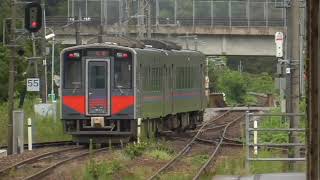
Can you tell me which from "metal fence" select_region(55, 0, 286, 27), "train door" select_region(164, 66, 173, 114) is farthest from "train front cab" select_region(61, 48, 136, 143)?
"metal fence" select_region(55, 0, 286, 27)

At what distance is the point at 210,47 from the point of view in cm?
5569

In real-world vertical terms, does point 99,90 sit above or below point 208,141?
above

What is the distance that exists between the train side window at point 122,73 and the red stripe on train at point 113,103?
348 millimetres

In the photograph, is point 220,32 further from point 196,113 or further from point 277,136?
point 277,136

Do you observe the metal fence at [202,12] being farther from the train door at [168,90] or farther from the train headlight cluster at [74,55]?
the train headlight cluster at [74,55]

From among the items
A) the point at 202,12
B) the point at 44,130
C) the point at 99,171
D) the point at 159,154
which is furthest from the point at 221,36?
the point at 99,171

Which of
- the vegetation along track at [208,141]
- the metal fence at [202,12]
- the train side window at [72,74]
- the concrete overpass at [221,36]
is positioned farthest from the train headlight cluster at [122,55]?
the metal fence at [202,12]

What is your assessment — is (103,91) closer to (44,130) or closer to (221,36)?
(44,130)

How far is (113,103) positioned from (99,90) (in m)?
0.54

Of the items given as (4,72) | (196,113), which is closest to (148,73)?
(196,113)

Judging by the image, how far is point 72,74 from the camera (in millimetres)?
21938

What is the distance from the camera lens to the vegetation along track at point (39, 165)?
1483 cm

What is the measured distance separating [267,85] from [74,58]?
66.8 metres

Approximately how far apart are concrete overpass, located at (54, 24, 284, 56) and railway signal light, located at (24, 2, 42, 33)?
33881 millimetres
